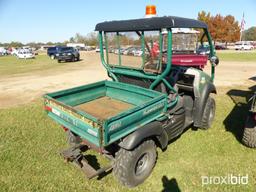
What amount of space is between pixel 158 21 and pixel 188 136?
261cm

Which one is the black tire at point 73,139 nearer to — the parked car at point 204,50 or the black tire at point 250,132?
the black tire at point 250,132

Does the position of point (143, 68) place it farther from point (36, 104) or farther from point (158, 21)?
point (36, 104)

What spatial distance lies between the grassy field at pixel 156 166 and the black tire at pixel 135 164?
0.15 meters

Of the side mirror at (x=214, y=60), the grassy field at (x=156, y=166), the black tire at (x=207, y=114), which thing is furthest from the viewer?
the black tire at (x=207, y=114)

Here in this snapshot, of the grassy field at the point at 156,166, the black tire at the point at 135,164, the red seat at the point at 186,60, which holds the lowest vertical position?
the grassy field at the point at 156,166

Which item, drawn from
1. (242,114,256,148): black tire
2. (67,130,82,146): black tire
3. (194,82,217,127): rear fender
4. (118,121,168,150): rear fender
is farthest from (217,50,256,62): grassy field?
(67,130,82,146): black tire

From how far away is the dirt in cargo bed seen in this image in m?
3.84

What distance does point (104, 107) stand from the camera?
405cm

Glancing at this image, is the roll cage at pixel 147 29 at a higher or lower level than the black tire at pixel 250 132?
higher

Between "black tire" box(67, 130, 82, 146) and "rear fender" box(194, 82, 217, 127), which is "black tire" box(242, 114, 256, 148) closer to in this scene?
"rear fender" box(194, 82, 217, 127)

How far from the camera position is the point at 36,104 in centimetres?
700

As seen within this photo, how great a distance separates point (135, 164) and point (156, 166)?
0.71 meters

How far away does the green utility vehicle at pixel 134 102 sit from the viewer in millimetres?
2869

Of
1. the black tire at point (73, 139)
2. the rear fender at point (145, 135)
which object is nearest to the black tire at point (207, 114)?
the rear fender at point (145, 135)
